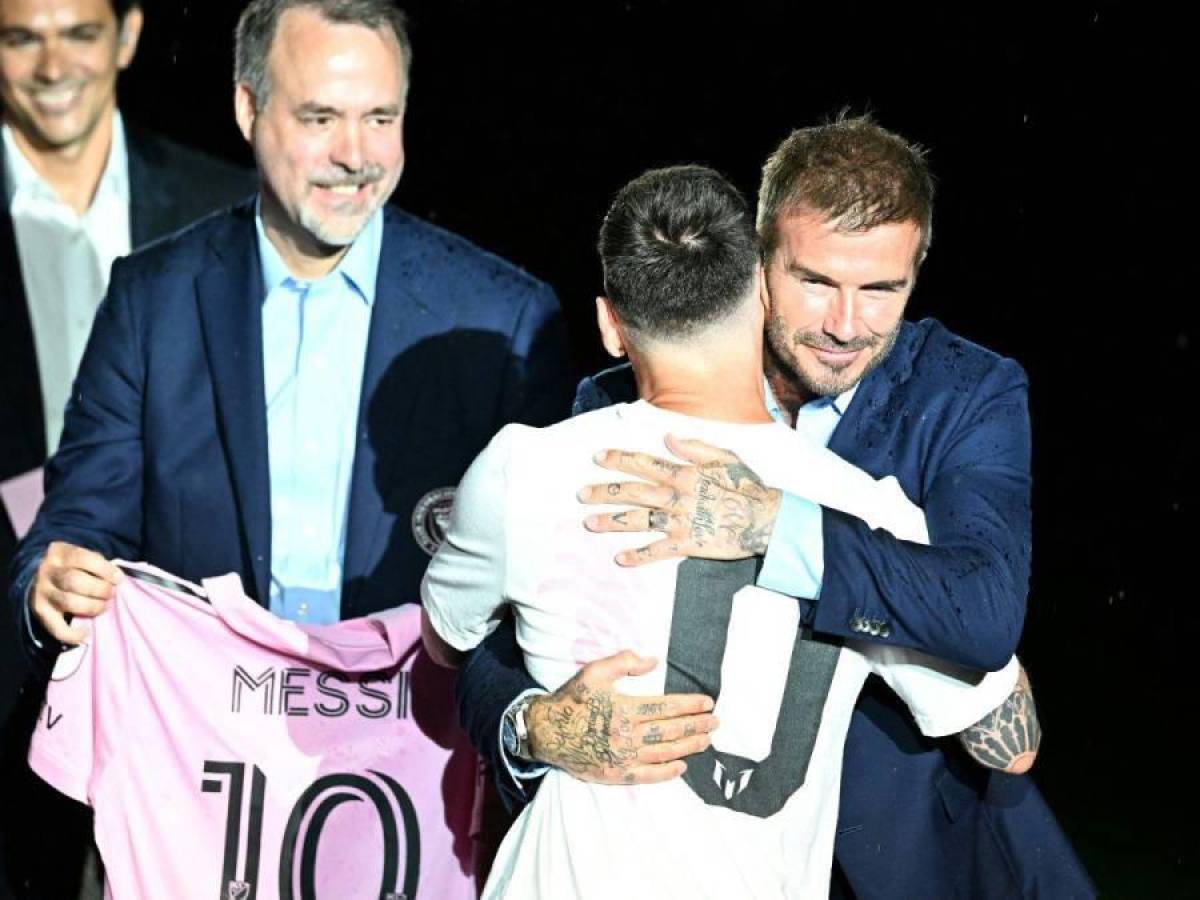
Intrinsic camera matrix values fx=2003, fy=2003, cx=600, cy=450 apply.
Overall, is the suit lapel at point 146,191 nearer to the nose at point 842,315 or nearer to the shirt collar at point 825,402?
the shirt collar at point 825,402

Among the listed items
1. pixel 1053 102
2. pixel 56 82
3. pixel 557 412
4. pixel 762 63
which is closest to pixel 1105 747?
pixel 1053 102

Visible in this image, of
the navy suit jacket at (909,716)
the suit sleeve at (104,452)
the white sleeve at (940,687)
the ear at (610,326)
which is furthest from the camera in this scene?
the suit sleeve at (104,452)

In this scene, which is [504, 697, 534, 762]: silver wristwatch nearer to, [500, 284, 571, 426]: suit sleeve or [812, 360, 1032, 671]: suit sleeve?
[812, 360, 1032, 671]: suit sleeve

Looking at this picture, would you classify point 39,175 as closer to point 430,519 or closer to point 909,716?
point 430,519

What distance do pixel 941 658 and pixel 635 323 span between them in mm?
622

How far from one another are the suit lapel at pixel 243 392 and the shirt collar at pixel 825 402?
1.02 meters

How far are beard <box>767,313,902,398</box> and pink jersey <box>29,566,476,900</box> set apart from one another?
77 centimetres

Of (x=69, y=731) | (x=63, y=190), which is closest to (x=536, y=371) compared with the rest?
(x=69, y=731)

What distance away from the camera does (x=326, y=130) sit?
379 cm

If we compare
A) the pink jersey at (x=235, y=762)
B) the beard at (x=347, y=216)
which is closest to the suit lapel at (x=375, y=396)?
the beard at (x=347, y=216)

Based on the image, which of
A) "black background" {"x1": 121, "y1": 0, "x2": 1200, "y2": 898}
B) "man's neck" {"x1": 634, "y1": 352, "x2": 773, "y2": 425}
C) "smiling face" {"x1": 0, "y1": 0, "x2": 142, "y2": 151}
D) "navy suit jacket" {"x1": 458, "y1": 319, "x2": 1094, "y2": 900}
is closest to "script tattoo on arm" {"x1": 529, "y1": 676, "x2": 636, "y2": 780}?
"navy suit jacket" {"x1": 458, "y1": 319, "x2": 1094, "y2": 900}

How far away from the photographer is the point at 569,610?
2605 millimetres

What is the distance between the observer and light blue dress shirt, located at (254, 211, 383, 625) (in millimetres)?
3742

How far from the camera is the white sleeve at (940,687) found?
9.00ft
